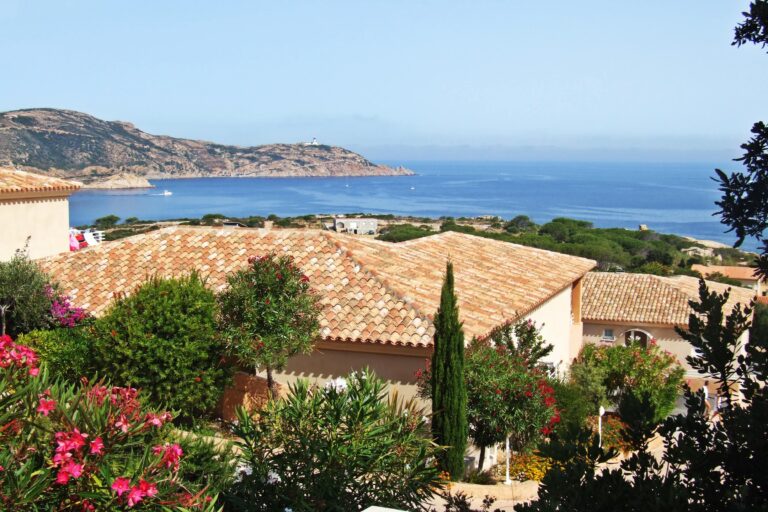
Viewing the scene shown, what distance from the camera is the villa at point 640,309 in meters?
29.5

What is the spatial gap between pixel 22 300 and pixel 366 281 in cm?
664

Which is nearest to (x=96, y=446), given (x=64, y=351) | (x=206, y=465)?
(x=206, y=465)

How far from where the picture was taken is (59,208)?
1978 centimetres

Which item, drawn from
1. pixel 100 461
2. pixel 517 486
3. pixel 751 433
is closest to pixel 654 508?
pixel 751 433

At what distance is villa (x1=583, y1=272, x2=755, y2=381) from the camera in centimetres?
2948

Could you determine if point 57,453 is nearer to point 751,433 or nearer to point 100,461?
point 100,461

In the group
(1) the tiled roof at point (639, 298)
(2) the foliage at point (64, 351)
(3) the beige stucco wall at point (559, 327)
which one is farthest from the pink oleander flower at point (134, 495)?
(1) the tiled roof at point (639, 298)

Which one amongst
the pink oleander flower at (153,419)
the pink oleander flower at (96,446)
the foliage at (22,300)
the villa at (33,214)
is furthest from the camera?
the villa at (33,214)

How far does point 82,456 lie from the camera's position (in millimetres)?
4898

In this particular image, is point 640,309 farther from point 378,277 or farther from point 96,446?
point 96,446

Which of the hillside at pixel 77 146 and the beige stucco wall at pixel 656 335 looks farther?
the hillside at pixel 77 146

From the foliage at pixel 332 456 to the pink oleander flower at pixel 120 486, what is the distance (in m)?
1.40

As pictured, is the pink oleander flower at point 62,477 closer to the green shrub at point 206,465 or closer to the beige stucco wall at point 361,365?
the green shrub at point 206,465

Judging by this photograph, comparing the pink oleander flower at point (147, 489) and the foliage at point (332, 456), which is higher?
the pink oleander flower at point (147, 489)
